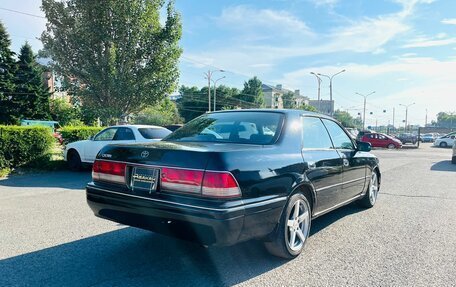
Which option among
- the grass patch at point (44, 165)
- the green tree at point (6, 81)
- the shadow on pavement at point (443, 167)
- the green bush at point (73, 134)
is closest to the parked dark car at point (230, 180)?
the grass patch at point (44, 165)

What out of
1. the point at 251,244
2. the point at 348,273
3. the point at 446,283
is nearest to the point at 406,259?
the point at 446,283

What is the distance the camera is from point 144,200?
3131 millimetres

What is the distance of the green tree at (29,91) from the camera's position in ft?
113

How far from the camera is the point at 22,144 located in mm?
9578

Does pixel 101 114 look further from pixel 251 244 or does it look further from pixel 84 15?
pixel 251 244

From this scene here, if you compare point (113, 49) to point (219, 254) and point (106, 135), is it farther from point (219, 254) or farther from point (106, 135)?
point (219, 254)

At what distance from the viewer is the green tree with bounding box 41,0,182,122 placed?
16.8 metres

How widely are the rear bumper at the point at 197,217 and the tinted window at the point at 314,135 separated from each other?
1.03m

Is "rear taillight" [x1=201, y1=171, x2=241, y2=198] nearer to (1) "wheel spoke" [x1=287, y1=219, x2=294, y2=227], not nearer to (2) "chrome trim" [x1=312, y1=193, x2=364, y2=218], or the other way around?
(1) "wheel spoke" [x1=287, y1=219, x2=294, y2=227]

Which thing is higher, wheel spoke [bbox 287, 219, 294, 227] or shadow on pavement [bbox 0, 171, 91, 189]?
wheel spoke [bbox 287, 219, 294, 227]

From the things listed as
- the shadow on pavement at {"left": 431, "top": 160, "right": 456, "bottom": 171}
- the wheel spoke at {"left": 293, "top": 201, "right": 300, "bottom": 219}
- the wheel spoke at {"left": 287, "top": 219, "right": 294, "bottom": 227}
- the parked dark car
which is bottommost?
the shadow on pavement at {"left": 431, "top": 160, "right": 456, "bottom": 171}

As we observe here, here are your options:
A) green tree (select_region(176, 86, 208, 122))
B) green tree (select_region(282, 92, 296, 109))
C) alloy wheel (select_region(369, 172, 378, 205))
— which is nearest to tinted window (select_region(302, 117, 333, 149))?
alloy wheel (select_region(369, 172, 378, 205))

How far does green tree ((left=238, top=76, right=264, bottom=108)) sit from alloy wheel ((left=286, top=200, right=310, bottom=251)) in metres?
65.4

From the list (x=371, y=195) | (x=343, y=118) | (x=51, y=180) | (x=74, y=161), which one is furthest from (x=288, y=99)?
(x=371, y=195)
